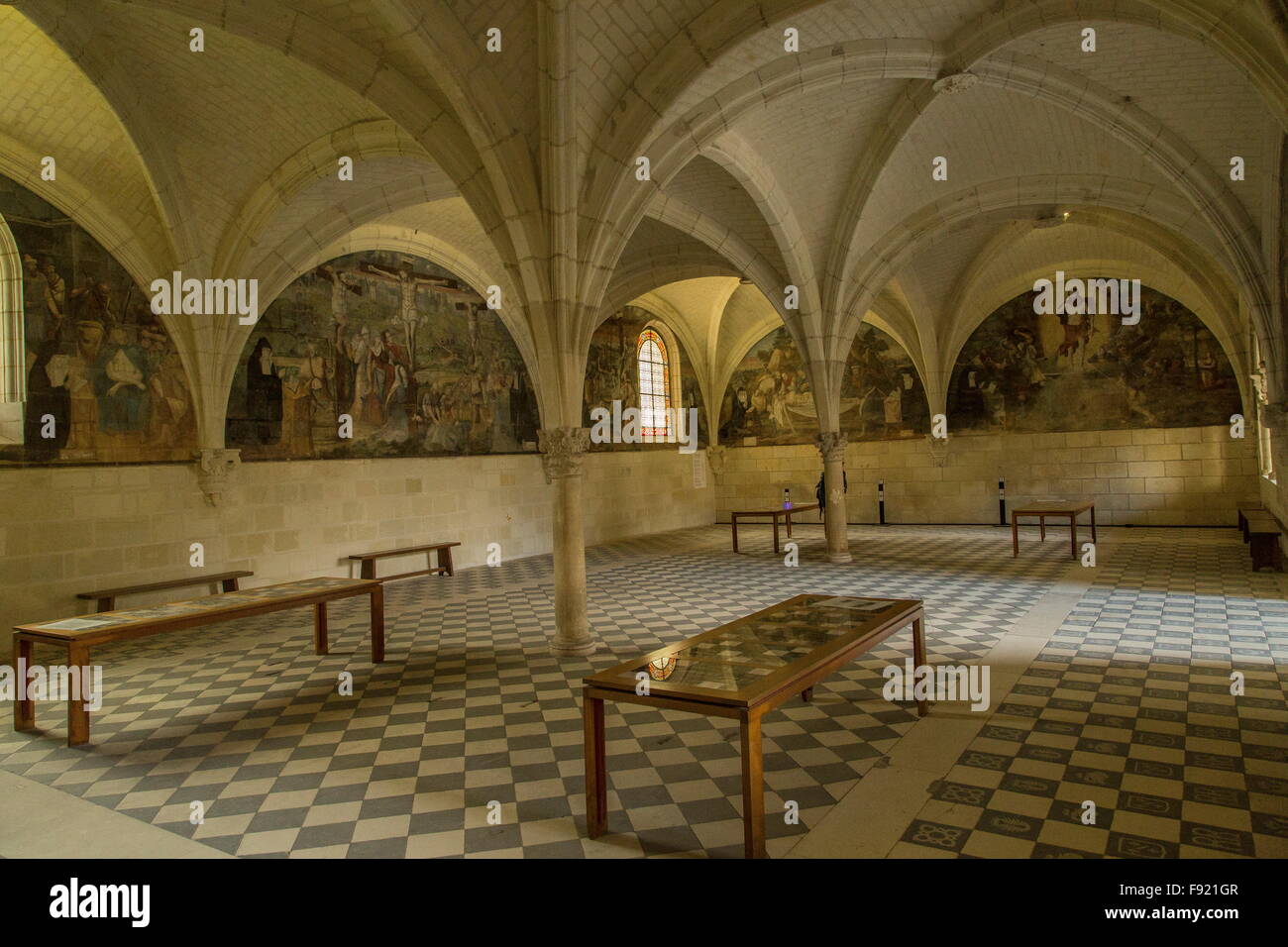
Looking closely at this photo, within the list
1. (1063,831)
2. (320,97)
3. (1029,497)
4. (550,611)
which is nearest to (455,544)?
(550,611)

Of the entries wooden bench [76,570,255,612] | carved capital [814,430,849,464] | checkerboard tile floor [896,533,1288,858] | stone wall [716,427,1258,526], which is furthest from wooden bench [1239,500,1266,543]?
wooden bench [76,570,255,612]

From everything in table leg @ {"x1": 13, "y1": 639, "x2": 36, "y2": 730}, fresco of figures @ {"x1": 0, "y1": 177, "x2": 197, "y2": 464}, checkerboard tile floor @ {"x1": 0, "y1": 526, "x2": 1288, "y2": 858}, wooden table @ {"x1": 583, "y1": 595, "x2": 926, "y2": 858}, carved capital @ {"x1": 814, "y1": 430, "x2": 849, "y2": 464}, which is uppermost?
fresco of figures @ {"x1": 0, "y1": 177, "x2": 197, "y2": 464}

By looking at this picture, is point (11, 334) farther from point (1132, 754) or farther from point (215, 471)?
point (1132, 754)

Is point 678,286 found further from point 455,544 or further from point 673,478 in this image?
point 455,544

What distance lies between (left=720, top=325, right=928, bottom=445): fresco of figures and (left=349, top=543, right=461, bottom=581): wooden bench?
32.9 feet


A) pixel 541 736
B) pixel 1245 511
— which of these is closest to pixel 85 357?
pixel 541 736

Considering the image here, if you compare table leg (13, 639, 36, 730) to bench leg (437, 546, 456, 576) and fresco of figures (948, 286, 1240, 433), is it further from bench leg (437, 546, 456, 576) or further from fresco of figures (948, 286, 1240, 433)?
fresco of figures (948, 286, 1240, 433)

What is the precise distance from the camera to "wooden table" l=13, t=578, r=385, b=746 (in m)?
4.89

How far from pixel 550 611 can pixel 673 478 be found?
34.9 feet

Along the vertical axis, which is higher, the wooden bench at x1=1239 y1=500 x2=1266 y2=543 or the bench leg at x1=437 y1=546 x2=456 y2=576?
the wooden bench at x1=1239 y1=500 x2=1266 y2=543

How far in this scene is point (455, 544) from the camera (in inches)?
491

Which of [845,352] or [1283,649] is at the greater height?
[845,352]

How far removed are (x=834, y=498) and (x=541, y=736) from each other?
8.44 m

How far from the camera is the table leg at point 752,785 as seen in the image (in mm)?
2912
